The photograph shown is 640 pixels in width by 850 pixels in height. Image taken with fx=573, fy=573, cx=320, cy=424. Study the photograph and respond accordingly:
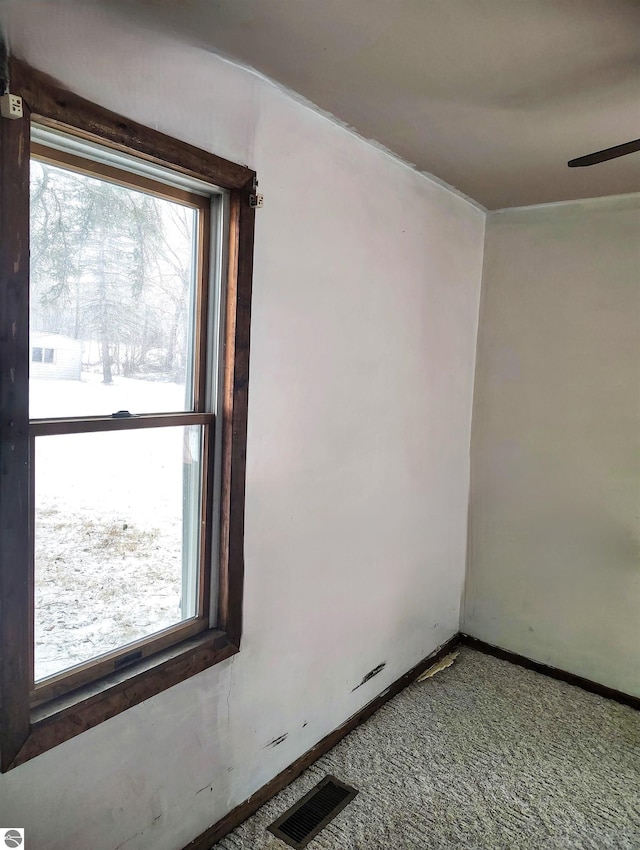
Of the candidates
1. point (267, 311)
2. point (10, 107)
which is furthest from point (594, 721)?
point (10, 107)

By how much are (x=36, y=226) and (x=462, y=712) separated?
2627 mm

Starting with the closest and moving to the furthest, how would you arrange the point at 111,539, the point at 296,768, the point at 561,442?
the point at 111,539
the point at 296,768
the point at 561,442

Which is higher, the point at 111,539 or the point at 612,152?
the point at 612,152

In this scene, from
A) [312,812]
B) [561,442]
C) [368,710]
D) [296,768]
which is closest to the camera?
[312,812]

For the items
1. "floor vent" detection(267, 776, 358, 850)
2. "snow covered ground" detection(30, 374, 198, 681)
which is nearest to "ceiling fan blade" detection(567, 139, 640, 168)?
"snow covered ground" detection(30, 374, 198, 681)

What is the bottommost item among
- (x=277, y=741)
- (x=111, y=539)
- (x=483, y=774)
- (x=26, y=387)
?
(x=483, y=774)

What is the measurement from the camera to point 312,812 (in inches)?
80.5

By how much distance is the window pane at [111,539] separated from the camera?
4.79 feet

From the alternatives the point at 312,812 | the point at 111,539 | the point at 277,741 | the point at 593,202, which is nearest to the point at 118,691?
the point at 111,539

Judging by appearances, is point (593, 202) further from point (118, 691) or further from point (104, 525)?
point (118, 691)

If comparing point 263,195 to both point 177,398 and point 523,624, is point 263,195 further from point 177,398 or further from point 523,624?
point 523,624

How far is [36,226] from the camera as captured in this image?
1.36 m

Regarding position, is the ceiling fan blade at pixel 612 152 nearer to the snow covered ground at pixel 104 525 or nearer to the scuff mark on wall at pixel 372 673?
the snow covered ground at pixel 104 525

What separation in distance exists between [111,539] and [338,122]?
5.32 feet
